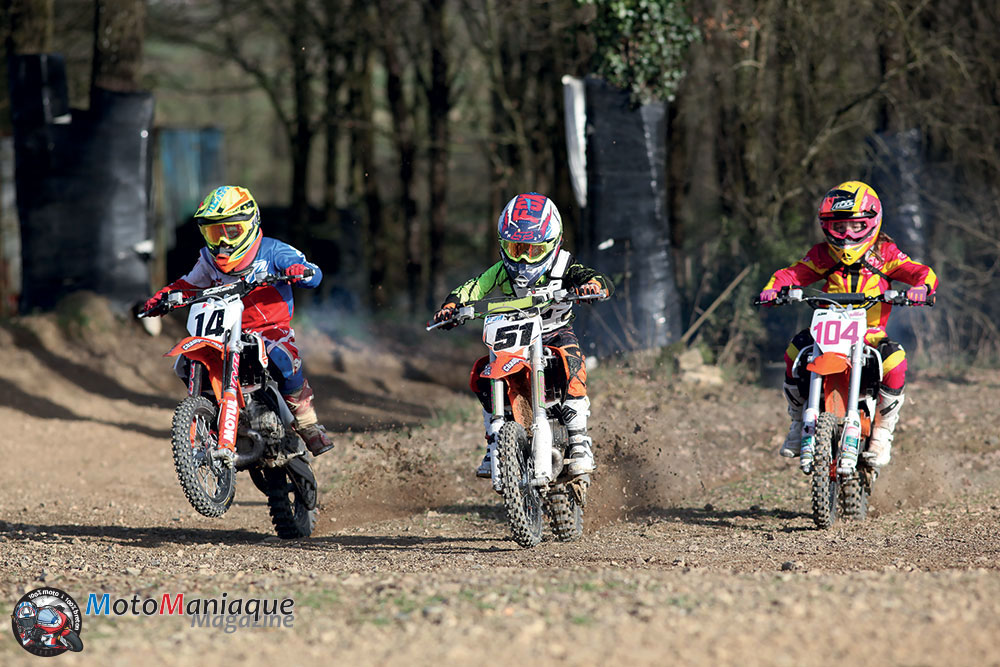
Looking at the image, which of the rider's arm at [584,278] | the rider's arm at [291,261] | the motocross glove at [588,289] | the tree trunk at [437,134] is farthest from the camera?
the tree trunk at [437,134]

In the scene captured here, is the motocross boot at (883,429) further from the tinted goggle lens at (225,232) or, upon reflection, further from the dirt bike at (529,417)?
the tinted goggle lens at (225,232)

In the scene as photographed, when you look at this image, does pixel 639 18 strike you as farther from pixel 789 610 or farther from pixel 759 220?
pixel 789 610

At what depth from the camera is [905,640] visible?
160 inches

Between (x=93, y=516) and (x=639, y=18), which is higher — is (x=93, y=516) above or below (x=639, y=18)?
below

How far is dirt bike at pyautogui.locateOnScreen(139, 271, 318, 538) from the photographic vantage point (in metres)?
6.80

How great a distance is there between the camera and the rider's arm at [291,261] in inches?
291

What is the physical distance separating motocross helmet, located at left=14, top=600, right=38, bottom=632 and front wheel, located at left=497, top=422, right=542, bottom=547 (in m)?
2.55

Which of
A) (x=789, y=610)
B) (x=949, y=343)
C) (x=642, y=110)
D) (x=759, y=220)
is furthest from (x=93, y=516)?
(x=949, y=343)

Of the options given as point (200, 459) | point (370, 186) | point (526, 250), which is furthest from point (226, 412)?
point (370, 186)

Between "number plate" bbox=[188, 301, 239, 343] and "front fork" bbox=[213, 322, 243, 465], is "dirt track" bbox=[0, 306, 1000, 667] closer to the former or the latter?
"front fork" bbox=[213, 322, 243, 465]

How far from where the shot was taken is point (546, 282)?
706cm

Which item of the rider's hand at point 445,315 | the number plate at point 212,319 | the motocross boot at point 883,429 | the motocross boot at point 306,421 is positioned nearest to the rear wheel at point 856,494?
the motocross boot at point 883,429

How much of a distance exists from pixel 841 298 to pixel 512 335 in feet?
7.21

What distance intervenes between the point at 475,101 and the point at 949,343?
1268cm
